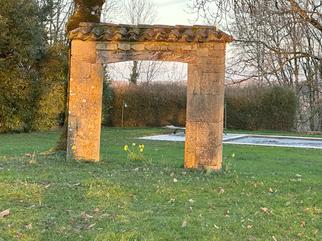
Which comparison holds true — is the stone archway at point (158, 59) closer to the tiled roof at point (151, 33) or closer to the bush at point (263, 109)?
the tiled roof at point (151, 33)

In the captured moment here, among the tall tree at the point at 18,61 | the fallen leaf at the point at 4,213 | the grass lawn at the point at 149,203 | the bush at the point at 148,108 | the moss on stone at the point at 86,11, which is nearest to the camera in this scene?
the grass lawn at the point at 149,203

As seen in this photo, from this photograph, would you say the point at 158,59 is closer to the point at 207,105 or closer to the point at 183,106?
the point at 207,105

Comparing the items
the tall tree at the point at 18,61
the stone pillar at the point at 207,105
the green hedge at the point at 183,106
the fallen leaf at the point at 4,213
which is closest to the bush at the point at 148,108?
the green hedge at the point at 183,106

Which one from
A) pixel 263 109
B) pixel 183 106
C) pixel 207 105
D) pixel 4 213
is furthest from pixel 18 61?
pixel 4 213

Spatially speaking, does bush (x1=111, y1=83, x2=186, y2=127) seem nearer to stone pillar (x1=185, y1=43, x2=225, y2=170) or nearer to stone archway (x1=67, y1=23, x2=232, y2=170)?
stone archway (x1=67, y1=23, x2=232, y2=170)

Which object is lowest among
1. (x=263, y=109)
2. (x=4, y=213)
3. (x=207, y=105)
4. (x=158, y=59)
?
(x=4, y=213)

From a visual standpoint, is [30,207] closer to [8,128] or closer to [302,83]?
[8,128]

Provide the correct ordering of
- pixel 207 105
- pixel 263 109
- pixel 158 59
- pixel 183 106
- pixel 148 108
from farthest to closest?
pixel 148 108 < pixel 183 106 < pixel 263 109 < pixel 158 59 < pixel 207 105

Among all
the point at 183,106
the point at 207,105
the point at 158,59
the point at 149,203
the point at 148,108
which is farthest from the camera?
the point at 148,108

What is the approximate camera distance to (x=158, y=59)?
8.61 m

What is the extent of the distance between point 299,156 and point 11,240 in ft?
34.2

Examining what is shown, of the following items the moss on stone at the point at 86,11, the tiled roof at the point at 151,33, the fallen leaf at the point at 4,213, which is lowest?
the fallen leaf at the point at 4,213

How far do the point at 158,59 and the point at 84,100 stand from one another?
1.45 meters

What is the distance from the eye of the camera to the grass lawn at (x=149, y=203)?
4790 mm
